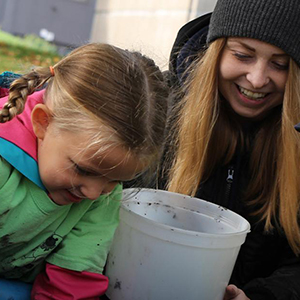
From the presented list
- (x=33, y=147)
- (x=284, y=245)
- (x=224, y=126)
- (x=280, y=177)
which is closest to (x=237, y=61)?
(x=224, y=126)

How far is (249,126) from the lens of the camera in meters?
1.88

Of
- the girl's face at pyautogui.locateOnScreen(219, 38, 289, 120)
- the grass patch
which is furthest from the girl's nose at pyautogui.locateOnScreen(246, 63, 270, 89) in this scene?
the grass patch

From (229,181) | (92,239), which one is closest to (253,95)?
(229,181)

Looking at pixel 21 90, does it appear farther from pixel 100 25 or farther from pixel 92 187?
pixel 100 25

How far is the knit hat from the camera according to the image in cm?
165

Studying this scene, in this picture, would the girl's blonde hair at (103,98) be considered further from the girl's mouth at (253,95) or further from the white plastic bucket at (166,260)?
the girl's mouth at (253,95)

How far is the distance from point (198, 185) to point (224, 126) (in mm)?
207

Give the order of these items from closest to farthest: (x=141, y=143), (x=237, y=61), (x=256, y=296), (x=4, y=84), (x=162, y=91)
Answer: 1. (x=141, y=143)
2. (x=162, y=91)
3. (x=4, y=84)
4. (x=256, y=296)
5. (x=237, y=61)

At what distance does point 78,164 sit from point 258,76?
0.69 metres

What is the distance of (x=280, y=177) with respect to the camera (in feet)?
5.74

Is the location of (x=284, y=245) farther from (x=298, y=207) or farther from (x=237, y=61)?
(x=237, y=61)

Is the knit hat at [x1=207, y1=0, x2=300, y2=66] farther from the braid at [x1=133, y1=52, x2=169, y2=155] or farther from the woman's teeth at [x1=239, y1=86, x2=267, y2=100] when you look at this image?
the braid at [x1=133, y1=52, x2=169, y2=155]

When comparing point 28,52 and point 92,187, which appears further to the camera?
point 28,52

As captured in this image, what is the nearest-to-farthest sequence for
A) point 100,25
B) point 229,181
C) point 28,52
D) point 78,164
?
point 78,164 → point 229,181 → point 100,25 → point 28,52
